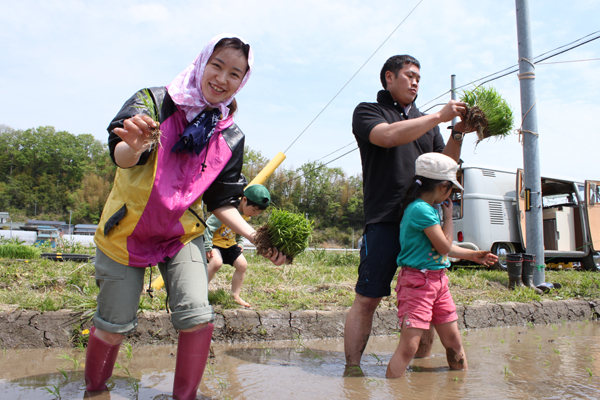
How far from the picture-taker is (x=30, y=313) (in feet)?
9.35

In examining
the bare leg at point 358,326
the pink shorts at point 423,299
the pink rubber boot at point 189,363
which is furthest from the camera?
the bare leg at point 358,326

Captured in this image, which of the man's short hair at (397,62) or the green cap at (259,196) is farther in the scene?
the green cap at (259,196)

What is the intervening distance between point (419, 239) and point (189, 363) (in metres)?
1.46

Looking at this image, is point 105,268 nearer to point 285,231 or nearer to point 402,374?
point 285,231

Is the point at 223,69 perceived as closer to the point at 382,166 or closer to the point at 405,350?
the point at 382,166

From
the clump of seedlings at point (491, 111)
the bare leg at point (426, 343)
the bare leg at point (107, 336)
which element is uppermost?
the clump of seedlings at point (491, 111)

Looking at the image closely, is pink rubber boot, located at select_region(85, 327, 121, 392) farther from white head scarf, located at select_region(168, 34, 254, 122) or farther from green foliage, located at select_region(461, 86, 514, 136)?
green foliage, located at select_region(461, 86, 514, 136)

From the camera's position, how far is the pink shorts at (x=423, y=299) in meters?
2.28

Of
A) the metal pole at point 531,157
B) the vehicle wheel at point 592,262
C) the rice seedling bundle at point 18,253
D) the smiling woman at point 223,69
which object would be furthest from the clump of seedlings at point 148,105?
the vehicle wheel at point 592,262

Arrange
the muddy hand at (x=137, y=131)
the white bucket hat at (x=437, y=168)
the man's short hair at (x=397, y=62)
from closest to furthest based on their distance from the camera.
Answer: the muddy hand at (x=137, y=131) < the white bucket hat at (x=437, y=168) < the man's short hair at (x=397, y=62)

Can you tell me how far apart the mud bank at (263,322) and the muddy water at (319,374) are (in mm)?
107

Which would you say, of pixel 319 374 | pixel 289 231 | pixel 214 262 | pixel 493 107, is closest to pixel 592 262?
pixel 493 107

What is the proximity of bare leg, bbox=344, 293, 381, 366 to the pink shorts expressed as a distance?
212 millimetres

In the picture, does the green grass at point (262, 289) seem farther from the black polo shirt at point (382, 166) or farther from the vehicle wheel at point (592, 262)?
the vehicle wheel at point (592, 262)
